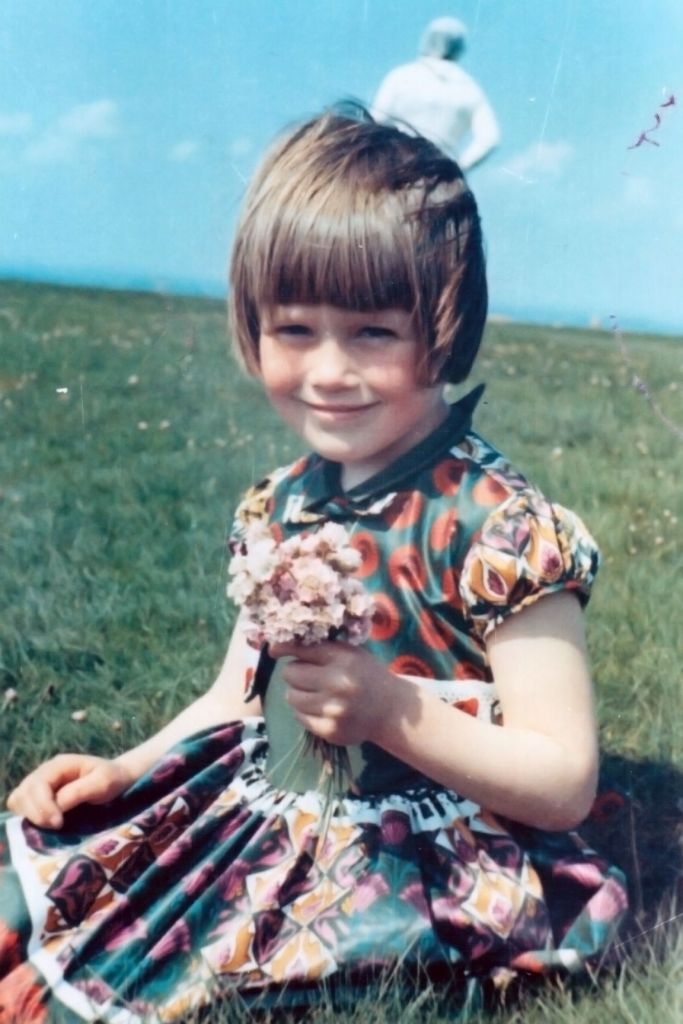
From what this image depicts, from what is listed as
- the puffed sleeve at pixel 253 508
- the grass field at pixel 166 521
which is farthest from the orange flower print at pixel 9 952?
the puffed sleeve at pixel 253 508

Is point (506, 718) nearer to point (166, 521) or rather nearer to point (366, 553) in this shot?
point (366, 553)

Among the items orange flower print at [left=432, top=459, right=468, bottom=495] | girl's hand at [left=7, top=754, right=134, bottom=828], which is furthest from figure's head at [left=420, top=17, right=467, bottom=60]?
girl's hand at [left=7, top=754, right=134, bottom=828]

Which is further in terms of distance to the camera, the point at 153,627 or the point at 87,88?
the point at 153,627

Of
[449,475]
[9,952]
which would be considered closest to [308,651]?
[449,475]

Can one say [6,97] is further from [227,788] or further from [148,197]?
[227,788]

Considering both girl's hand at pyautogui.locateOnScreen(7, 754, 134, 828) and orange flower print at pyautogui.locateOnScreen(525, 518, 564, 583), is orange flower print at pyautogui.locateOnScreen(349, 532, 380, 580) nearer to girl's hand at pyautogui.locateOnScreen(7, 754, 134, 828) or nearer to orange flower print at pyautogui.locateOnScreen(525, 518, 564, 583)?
A: orange flower print at pyautogui.locateOnScreen(525, 518, 564, 583)

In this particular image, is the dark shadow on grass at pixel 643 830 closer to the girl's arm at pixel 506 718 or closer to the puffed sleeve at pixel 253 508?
the girl's arm at pixel 506 718

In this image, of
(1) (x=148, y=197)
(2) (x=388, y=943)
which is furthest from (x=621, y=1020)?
(1) (x=148, y=197)
